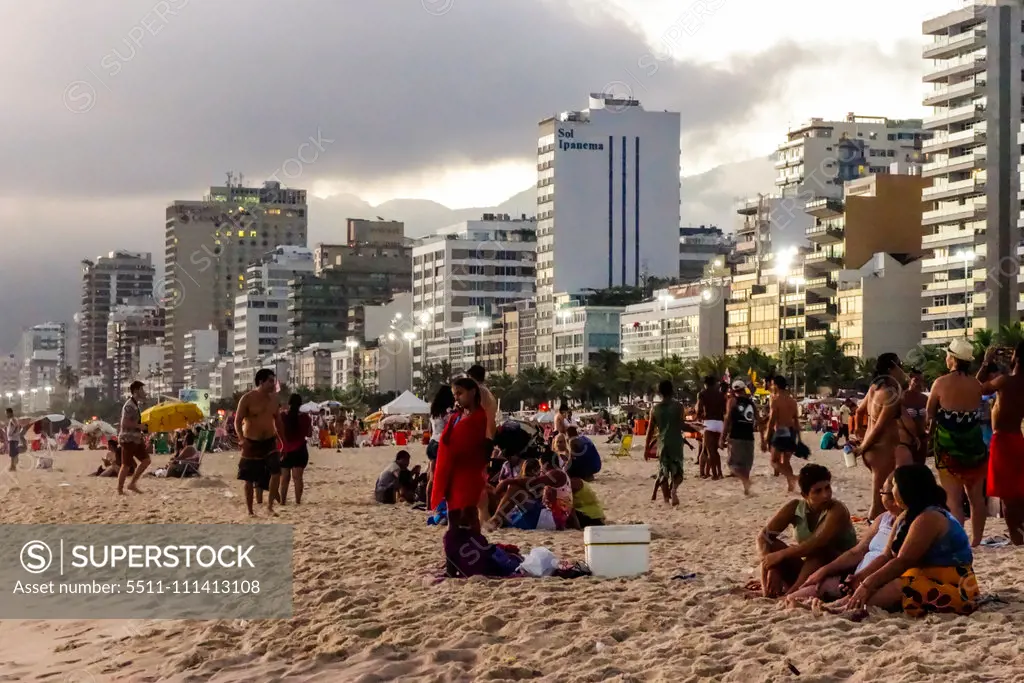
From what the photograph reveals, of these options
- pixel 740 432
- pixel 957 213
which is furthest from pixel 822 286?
pixel 740 432

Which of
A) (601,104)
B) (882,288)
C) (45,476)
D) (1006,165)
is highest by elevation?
(601,104)

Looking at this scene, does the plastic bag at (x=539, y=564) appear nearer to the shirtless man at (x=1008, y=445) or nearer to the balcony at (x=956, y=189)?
the shirtless man at (x=1008, y=445)

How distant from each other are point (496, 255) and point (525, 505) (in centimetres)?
12792

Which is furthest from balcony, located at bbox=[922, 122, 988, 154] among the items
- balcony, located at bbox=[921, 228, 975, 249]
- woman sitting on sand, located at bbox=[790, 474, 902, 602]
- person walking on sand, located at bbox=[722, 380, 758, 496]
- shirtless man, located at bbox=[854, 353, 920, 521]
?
woman sitting on sand, located at bbox=[790, 474, 902, 602]

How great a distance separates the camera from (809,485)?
831 cm

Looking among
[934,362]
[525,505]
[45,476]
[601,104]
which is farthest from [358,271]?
[525,505]

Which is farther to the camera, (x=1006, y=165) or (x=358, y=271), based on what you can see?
(x=358, y=271)

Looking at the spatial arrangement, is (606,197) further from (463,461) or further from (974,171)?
(463,461)

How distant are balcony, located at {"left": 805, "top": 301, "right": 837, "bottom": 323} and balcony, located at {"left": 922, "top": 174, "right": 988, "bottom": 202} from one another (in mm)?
7819

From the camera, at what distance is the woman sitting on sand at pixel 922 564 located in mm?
7449

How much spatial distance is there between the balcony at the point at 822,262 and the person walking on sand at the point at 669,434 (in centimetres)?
7349

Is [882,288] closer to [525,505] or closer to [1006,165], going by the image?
[1006,165]

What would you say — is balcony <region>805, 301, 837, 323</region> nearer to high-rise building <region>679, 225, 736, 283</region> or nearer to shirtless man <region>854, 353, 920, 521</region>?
high-rise building <region>679, 225, 736, 283</region>

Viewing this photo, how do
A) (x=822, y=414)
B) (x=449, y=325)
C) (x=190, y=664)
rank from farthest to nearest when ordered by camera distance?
(x=449, y=325), (x=822, y=414), (x=190, y=664)
